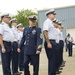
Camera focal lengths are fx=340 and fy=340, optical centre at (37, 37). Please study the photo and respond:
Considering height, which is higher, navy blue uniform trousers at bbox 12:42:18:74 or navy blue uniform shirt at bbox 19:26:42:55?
navy blue uniform shirt at bbox 19:26:42:55

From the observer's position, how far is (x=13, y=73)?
10.7 m

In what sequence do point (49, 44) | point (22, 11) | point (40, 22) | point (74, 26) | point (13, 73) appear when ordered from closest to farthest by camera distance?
point (49, 44) → point (13, 73) → point (74, 26) → point (40, 22) → point (22, 11)

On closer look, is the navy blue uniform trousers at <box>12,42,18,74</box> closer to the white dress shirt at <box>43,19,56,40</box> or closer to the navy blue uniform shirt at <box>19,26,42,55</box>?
the navy blue uniform shirt at <box>19,26,42,55</box>

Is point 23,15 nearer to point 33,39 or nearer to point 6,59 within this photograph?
point 33,39

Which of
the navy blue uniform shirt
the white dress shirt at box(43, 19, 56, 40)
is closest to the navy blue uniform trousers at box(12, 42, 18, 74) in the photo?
the navy blue uniform shirt

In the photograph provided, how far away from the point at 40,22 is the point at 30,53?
37907 millimetres

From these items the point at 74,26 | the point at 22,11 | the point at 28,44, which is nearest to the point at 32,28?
the point at 28,44

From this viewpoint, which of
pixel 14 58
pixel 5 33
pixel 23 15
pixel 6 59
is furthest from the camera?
pixel 23 15

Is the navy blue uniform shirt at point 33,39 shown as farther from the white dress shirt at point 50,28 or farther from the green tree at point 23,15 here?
the green tree at point 23,15

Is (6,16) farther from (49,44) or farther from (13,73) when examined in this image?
(13,73)

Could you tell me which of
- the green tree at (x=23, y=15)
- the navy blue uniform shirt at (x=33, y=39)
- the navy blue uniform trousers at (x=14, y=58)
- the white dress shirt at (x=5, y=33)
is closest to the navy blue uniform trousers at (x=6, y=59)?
the white dress shirt at (x=5, y=33)

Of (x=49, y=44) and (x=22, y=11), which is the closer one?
(x=49, y=44)

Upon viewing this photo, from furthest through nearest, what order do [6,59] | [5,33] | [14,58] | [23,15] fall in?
1. [23,15]
2. [14,58]
3. [5,33]
4. [6,59]

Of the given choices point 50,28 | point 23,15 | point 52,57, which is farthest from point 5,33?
point 23,15
